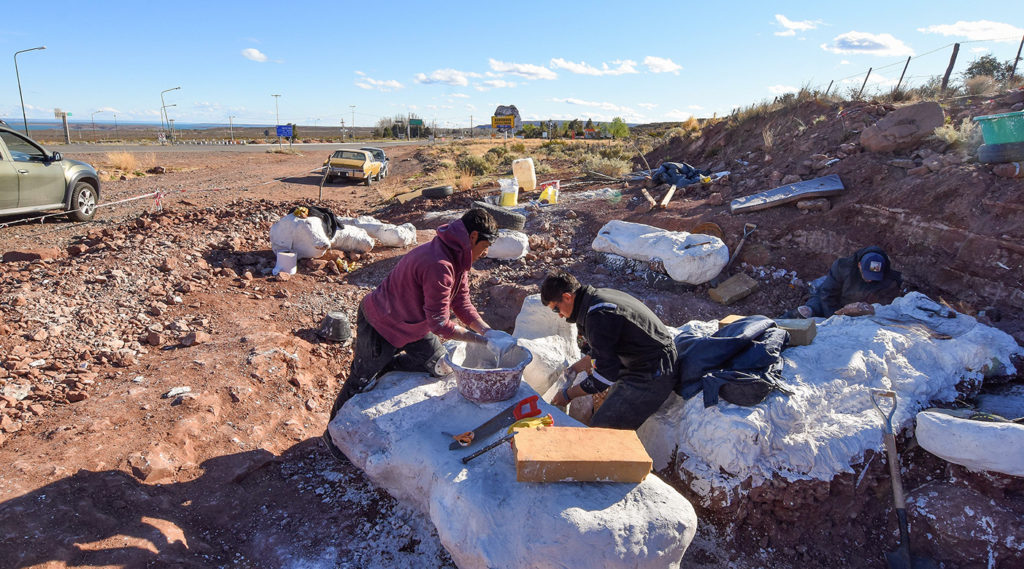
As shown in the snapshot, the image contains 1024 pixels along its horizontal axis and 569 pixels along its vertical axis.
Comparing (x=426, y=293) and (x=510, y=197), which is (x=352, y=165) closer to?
(x=510, y=197)

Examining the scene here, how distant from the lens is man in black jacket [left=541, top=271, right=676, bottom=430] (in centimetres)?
300

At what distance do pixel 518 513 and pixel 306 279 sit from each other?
5.11m

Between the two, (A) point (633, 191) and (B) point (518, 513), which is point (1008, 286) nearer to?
(B) point (518, 513)

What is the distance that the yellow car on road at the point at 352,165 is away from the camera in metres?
17.2

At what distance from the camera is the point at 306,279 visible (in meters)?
6.55

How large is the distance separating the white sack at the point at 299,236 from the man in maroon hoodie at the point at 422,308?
3860mm

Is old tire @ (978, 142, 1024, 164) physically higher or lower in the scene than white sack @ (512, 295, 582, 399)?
higher

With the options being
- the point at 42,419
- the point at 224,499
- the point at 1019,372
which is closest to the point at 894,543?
the point at 1019,372

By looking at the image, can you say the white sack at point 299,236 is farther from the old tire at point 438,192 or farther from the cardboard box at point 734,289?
the old tire at point 438,192

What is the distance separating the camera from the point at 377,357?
3180 mm

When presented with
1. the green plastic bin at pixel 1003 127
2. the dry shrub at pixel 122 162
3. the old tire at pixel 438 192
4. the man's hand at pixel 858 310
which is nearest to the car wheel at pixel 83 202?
the old tire at pixel 438 192

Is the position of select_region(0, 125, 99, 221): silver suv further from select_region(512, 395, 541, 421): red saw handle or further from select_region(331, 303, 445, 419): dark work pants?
select_region(512, 395, 541, 421): red saw handle

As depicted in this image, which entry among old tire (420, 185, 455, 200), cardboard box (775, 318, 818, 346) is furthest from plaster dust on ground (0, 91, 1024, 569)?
old tire (420, 185, 455, 200)

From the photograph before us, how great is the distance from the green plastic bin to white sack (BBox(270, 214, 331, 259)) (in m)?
7.32
